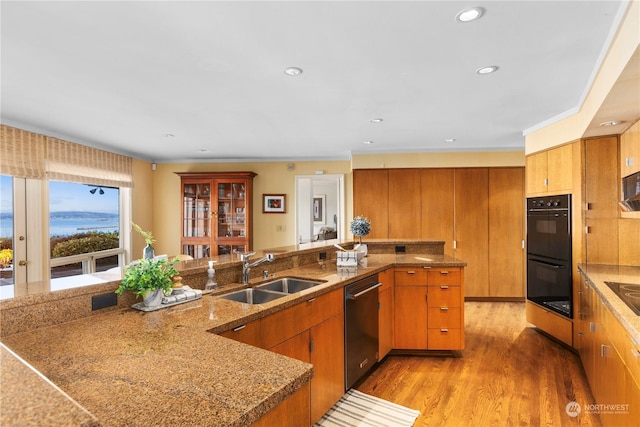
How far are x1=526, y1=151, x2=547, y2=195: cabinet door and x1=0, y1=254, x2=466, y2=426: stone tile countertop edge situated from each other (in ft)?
11.2

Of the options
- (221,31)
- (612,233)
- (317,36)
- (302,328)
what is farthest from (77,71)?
(612,233)

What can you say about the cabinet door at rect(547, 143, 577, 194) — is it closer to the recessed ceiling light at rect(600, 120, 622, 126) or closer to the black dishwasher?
the recessed ceiling light at rect(600, 120, 622, 126)

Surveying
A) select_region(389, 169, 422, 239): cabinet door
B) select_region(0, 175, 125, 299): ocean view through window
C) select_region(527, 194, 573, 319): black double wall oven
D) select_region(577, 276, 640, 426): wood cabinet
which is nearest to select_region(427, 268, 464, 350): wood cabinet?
select_region(577, 276, 640, 426): wood cabinet

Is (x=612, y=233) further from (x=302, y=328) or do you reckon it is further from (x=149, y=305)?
(x=149, y=305)

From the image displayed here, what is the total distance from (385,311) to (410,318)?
304 millimetres

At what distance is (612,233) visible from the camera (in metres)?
3.11

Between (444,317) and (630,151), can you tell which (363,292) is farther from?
(630,151)

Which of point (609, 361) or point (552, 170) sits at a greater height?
point (552, 170)

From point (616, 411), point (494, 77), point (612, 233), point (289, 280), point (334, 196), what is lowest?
point (616, 411)

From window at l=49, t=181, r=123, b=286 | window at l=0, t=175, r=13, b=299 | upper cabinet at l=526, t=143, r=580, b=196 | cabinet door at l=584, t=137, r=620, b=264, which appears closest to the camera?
cabinet door at l=584, t=137, r=620, b=264

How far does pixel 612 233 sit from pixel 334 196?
6.30 m

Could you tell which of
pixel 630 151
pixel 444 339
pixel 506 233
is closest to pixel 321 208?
pixel 506 233

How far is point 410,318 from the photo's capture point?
10.5 ft

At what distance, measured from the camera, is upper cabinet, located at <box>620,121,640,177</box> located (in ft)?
8.53
